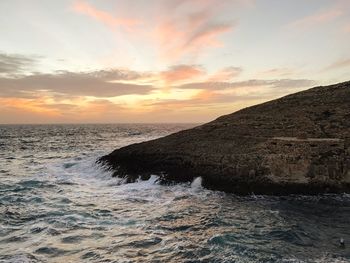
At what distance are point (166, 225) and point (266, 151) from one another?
9694 millimetres

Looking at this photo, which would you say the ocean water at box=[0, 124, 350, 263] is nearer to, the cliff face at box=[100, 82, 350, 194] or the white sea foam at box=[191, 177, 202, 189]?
the white sea foam at box=[191, 177, 202, 189]

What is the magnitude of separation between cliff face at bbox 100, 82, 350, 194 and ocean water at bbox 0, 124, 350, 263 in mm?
1233

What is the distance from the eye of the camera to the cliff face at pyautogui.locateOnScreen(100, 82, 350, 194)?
21.0m

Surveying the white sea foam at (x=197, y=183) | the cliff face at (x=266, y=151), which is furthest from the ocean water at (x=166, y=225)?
the cliff face at (x=266, y=151)

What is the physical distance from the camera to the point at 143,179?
81.3 ft

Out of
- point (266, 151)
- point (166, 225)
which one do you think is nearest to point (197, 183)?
point (266, 151)

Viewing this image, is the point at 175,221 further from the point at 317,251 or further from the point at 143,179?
the point at 143,179

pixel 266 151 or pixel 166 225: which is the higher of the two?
pixel 266 151

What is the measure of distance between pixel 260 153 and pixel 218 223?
323 inches

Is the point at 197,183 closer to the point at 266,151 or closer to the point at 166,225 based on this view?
the point at 266,151

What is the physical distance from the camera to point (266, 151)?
2292 cm

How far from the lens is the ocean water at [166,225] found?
41.1ft

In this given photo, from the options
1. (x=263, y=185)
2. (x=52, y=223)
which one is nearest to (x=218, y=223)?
(x=263, y=185)

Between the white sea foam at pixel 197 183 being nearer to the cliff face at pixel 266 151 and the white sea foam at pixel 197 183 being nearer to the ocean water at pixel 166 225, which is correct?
the ocean water at pixel 166 225
